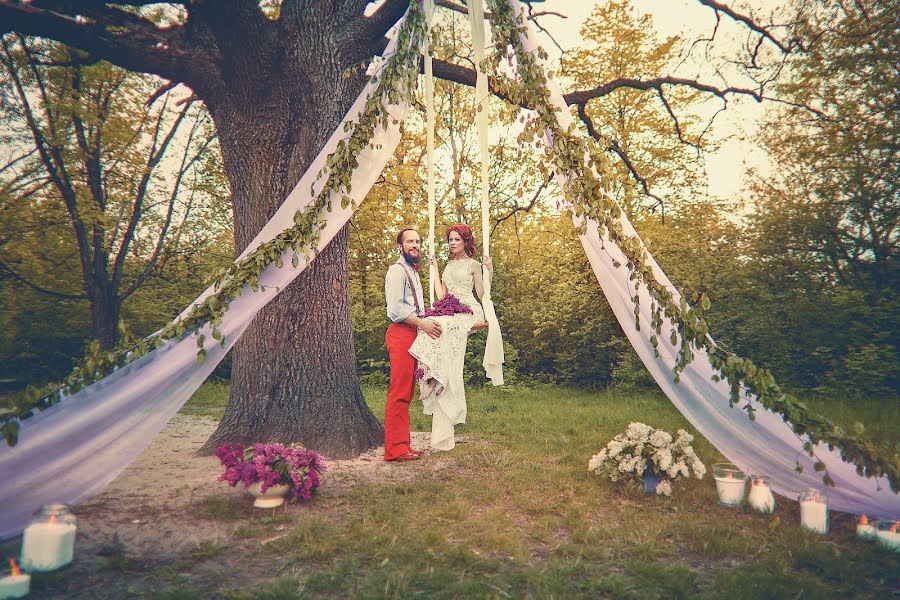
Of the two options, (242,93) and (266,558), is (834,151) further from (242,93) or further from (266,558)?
(266,558)

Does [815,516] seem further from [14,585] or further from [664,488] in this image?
[14,585]

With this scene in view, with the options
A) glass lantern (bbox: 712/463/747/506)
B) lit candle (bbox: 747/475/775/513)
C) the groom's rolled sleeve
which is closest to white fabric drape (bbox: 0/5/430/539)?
the groom's rolled sleeve

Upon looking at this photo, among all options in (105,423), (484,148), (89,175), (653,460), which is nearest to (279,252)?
(105,423)

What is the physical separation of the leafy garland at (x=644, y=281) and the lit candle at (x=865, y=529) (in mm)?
261

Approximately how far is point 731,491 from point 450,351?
227cm

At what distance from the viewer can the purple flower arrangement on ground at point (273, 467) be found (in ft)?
11.0

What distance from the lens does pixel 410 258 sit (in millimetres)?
4582

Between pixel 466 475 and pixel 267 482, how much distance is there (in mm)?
1575

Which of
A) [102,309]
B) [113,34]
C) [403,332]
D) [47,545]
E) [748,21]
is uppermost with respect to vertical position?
[748,21]

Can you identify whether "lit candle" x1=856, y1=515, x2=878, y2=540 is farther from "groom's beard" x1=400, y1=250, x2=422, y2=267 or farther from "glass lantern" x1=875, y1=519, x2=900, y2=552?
"groom's beard" x1=400, y1=250, x2=422, y2=267

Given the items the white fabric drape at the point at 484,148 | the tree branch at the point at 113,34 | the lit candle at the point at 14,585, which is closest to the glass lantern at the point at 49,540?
the lit candle at the point at 14,585

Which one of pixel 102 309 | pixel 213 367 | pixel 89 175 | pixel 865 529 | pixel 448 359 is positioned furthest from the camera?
→ pixel 89 175

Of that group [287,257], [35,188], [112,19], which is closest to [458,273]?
[287,257]

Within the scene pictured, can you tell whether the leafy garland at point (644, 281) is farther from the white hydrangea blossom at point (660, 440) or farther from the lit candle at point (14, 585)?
the lit candle at point (14, 585)
